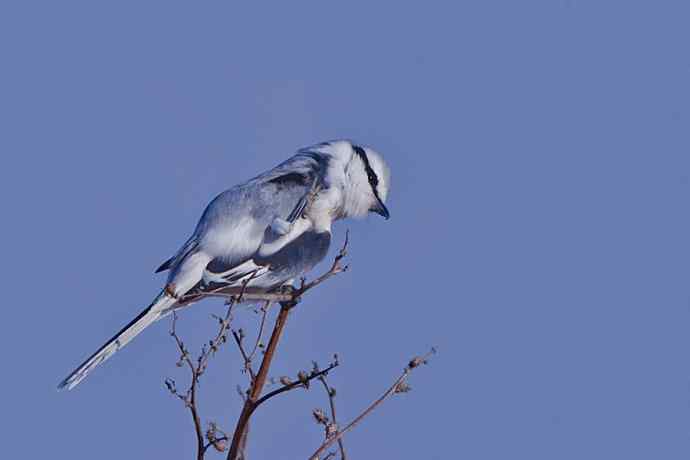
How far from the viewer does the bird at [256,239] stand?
11.3 feet

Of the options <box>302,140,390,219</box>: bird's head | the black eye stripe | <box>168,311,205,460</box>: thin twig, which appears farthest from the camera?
the black eye stripe

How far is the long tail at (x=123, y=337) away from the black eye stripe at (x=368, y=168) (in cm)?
137

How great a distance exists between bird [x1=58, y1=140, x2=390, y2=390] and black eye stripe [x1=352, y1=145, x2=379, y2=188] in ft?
0.81

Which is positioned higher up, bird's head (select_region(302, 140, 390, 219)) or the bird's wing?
bird's head (select_region(302, 140, 390, 219))

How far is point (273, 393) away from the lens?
2.24m

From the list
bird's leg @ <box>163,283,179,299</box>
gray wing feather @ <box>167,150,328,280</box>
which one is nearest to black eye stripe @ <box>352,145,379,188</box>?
gray wing feather @ <box>167,150,328,280</box>

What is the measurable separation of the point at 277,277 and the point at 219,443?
4.90 feet

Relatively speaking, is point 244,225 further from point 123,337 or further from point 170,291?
point 123,337

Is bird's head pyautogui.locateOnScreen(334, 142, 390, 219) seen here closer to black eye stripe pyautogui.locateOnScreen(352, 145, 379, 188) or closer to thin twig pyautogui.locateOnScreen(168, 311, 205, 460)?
black eye stripe pyautogui.locateOnScreen(352, 145, 379, 188)

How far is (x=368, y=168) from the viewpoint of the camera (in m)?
4.51

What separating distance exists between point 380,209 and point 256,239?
3.24 ft

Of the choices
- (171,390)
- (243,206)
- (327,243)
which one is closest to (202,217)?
(243,206)

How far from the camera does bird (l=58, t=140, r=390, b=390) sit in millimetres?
3432

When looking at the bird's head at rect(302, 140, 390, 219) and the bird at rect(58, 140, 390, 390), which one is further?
the bird's head at rect(302, 140, 390, 219)
